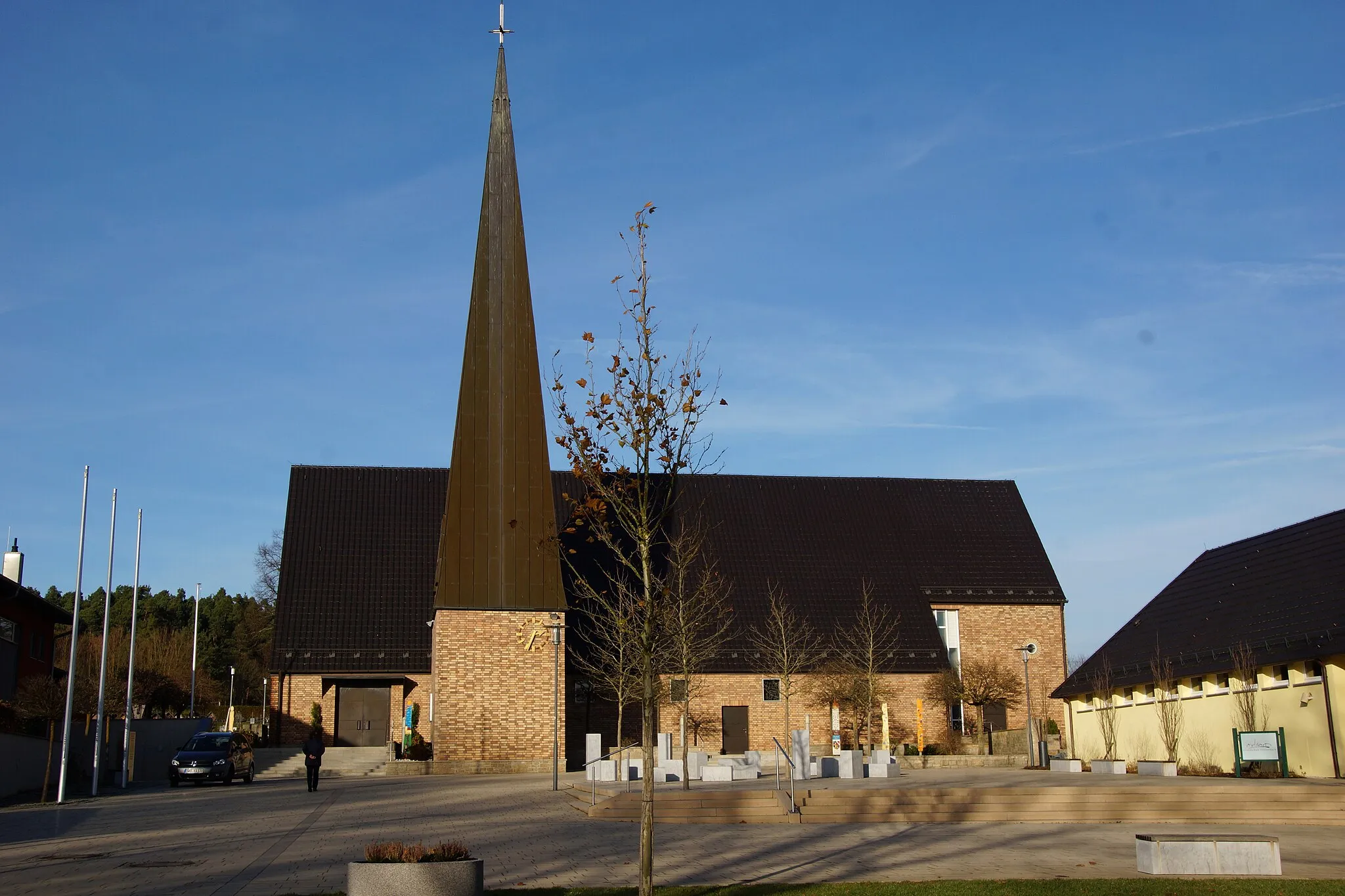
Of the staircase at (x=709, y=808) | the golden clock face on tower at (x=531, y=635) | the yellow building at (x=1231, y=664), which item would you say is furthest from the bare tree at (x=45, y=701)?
the yellow building at (x=1231, y=664)

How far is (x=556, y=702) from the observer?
1176 inches

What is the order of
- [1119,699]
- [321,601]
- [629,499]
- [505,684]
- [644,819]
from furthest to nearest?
[321,601] → [505,684] → [1119,699] → [629,499] → [644,819]

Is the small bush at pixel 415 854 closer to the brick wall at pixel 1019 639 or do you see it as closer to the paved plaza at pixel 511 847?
the paved plaza at pixel 511 847

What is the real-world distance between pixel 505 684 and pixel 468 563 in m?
3.59

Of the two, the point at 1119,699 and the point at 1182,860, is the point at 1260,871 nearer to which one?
the point at 1182,860

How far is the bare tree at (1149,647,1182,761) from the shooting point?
90.2 ft

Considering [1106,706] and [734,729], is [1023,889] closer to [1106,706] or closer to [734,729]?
[1106,706]

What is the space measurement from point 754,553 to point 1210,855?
102 feet

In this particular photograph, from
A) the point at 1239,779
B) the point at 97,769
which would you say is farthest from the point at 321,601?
the point at 1239,779

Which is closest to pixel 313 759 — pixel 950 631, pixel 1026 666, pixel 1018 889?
pixel 1018 889

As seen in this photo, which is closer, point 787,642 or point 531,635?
point 531,635

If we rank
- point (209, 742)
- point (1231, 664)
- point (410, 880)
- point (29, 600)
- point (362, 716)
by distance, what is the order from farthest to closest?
point (362, 716), point (29, 600), point (209, 742), point (1231, 664), point (410, 880)

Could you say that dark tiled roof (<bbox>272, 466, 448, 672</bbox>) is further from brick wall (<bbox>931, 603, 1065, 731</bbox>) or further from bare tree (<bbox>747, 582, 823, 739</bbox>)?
brick wall (<bbox>931, 603, 1065, 731</bbox>)

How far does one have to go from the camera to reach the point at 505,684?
115 feet
